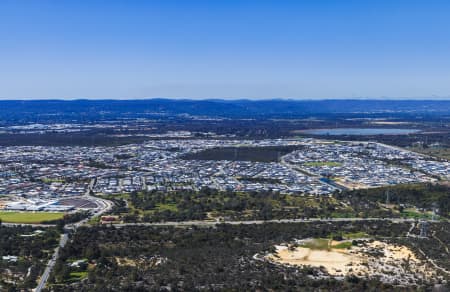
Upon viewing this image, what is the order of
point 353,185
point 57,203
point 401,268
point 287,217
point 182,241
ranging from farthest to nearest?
1. point 353,185
2. point 57,203
3. point 287,217
4. point 182,241
5. point 401,268

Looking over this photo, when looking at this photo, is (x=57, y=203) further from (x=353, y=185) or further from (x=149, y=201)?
(x=353, y=185)

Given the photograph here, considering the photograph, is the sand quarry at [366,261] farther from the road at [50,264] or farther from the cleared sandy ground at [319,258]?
the road at [50,264]

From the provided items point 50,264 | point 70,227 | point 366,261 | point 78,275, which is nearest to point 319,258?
point 366,261

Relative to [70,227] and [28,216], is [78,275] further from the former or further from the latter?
Answer: [28,216]

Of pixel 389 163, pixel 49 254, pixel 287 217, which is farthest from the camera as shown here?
pixel 389 163

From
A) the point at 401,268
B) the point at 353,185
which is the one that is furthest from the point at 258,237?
the point at 353,185

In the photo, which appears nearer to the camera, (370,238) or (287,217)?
(370,238)
